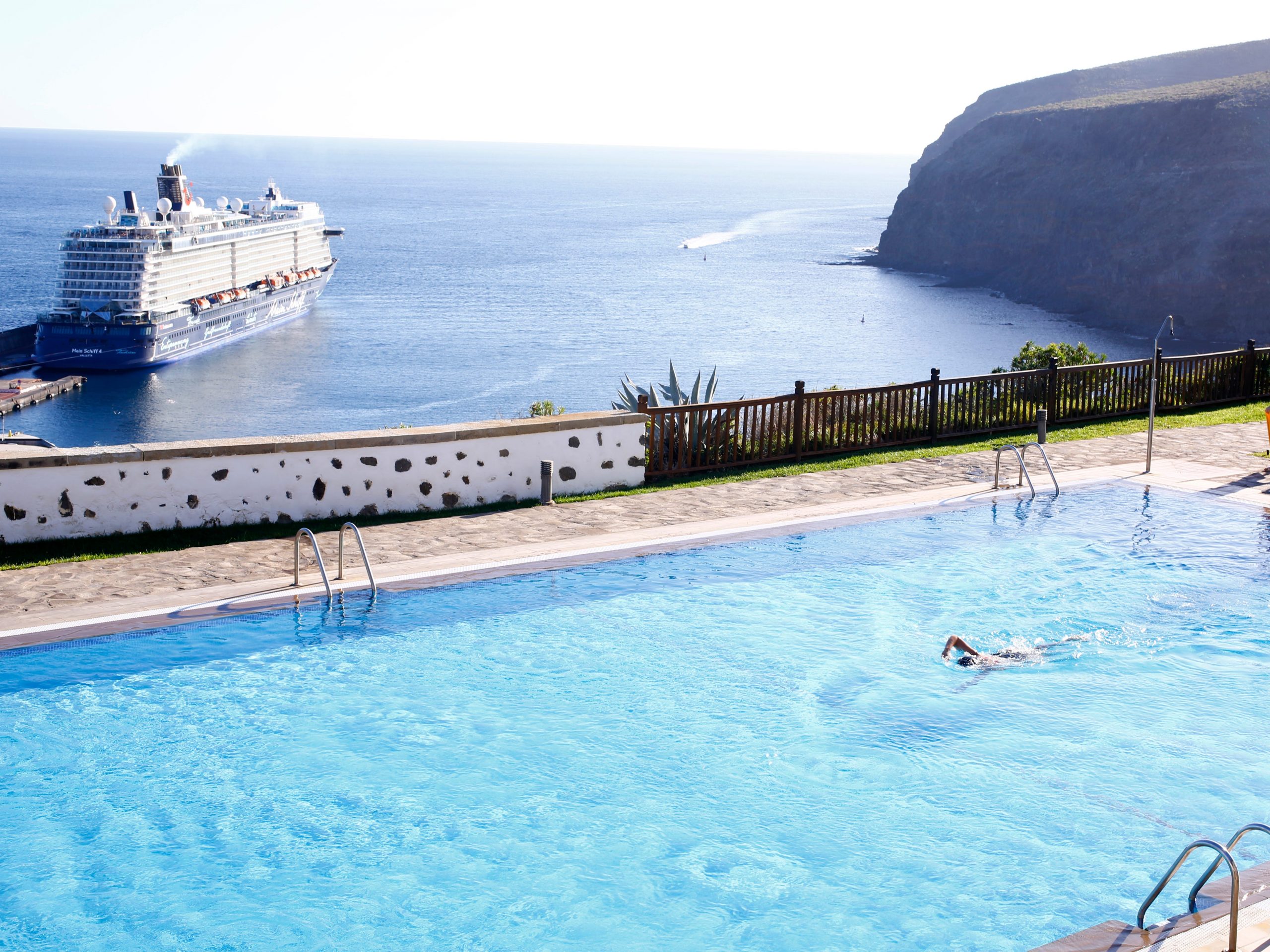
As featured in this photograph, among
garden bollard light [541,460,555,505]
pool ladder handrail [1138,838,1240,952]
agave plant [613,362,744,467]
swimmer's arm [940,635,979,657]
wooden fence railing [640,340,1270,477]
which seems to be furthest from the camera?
wooden fence railing [640,340,1270,477]

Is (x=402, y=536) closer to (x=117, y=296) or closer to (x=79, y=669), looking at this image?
(x=79, y=669)

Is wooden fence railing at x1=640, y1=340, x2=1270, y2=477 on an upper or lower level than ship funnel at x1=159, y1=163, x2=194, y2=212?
lower

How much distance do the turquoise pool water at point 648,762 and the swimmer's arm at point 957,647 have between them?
0.29m

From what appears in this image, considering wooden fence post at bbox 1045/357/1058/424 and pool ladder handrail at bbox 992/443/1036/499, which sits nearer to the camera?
pool ladder handrail at bbox 992/443/1036/499

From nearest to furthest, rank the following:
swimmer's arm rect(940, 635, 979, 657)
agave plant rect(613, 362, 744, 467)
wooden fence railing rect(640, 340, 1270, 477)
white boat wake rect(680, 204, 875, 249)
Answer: swimmer's arm rect(940, 635, 979, 657)
agave plant rect(613, 362, 744, 467)
wooden fence railing rect(640, 340, 1270, 477)
white boat wake rect(680, 204, 875, 249)

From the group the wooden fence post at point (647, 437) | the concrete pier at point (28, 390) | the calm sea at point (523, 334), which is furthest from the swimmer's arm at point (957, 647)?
the concrete pier at point (28, 390)

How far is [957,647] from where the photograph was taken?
10359 millimetres

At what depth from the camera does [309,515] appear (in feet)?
41.3

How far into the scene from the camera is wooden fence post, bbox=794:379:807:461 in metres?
15.9

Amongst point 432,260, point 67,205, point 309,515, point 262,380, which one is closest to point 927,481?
point 309,515

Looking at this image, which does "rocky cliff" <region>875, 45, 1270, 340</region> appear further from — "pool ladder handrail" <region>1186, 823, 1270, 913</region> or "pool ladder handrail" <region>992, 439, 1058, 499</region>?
"pool ladder handrail" <region>1186, 823, 1270, 913</region>

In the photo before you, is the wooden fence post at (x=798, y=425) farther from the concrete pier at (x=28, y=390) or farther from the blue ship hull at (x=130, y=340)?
the blue ship hull at (x=130, y=340)

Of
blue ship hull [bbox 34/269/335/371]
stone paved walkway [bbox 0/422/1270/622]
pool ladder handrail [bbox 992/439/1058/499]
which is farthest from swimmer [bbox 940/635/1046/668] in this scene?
blue ship hull [bbox 34/269/335/371]

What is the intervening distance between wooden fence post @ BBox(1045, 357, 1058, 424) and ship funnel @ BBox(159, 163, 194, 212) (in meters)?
86.6
